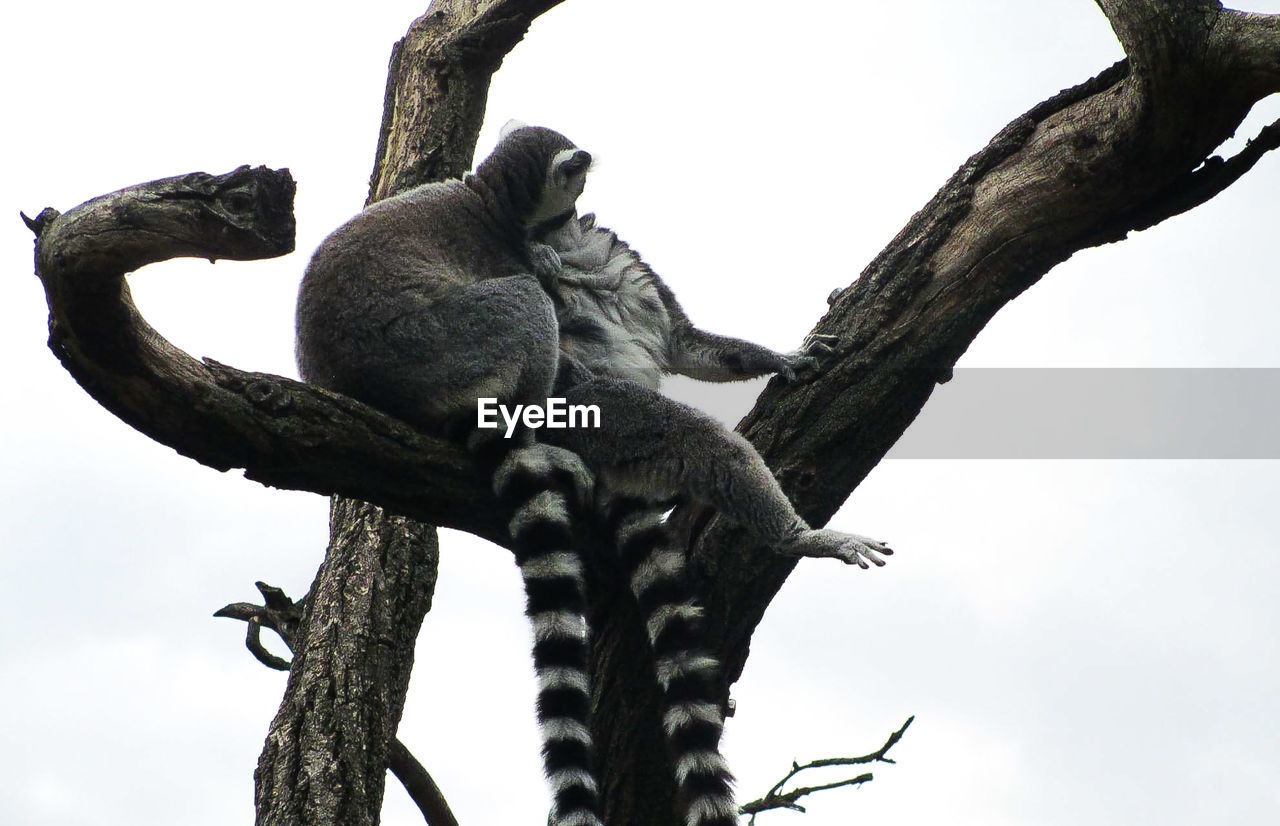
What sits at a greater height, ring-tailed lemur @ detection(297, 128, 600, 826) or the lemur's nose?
the lemur's nose

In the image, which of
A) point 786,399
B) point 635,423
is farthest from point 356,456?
point 786,399

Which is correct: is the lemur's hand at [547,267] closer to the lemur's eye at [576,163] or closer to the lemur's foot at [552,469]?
the lemur's eye at [576,163]

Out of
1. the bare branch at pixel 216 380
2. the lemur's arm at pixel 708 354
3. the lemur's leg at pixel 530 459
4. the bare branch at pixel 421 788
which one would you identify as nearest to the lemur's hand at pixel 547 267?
the lemur's leg at pixel 530 459

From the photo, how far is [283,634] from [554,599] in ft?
8.64

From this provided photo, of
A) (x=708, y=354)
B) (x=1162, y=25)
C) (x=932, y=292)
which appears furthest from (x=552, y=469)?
(x=1162, y=25)

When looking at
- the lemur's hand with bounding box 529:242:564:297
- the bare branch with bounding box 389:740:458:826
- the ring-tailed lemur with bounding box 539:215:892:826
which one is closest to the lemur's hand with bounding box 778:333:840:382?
the ring-tailed lemur with bounding box 539:215:892:826

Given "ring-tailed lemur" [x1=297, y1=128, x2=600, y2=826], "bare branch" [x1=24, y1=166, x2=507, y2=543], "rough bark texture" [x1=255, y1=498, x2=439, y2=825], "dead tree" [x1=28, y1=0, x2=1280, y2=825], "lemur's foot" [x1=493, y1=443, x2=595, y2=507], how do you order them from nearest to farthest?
"bare branch" [x1=24, y1=166, x2=507, y2=543], "dead tree" [x1=28, y1=0, x2=1280, y2=825], "ring-tailed lemur" [x1=297, y1=128, x2=600, y2=826], "lemur's foot" [x1=493, y1=443, x2=595, y2=507], "rough bark texture" [x1=255, y1=498, x2=439, y2=825]

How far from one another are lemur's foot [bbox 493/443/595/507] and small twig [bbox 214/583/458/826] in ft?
7.72

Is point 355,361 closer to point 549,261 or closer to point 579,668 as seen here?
point 549,261

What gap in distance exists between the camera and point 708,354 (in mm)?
7062

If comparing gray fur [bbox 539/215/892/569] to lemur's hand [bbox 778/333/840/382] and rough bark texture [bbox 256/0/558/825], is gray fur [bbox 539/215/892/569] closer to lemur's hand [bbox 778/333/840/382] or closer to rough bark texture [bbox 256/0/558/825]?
lemur's hand [bbox 778/333/840/382]

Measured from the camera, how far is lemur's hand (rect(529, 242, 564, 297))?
264 inches

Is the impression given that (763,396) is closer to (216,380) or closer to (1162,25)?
(1162,25)

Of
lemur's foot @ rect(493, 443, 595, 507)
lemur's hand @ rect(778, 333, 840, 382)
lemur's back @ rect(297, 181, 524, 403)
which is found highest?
lemur's back @ rect(297, 181, 524, 403)
